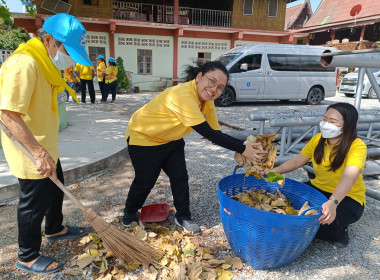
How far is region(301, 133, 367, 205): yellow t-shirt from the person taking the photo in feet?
7.52

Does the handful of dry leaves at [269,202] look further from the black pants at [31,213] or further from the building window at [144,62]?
the building window at [144,62]

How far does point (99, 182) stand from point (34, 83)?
224 centimetres

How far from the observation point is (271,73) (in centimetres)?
1002

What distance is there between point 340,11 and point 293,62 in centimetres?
1640

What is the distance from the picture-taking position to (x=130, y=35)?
617 inches

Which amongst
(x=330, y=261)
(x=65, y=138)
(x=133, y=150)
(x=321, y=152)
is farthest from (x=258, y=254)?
(x=65, y=138)

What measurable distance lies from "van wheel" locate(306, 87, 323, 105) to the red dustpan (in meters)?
9.72

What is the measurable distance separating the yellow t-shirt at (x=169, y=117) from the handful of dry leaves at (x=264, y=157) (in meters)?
0.45

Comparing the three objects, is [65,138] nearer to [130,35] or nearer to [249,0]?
[130,35]

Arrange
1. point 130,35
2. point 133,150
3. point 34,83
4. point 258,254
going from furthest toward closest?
point 130,35 < point 133,150 < point 258,254 < point 34,83

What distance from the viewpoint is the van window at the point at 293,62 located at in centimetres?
1002

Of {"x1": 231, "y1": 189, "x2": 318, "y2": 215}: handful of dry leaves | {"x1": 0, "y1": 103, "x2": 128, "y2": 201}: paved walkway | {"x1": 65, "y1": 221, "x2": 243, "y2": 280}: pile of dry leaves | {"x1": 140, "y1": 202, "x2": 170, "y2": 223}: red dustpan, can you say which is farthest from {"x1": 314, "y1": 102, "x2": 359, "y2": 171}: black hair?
{"x1": 0, "y1": 103, "x2": 128, "y2": 201}: paved walkway

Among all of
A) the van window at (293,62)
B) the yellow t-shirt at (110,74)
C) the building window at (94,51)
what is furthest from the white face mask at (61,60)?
the building window at (94,51)

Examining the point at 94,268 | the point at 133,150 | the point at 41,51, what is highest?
the point at 41,51
